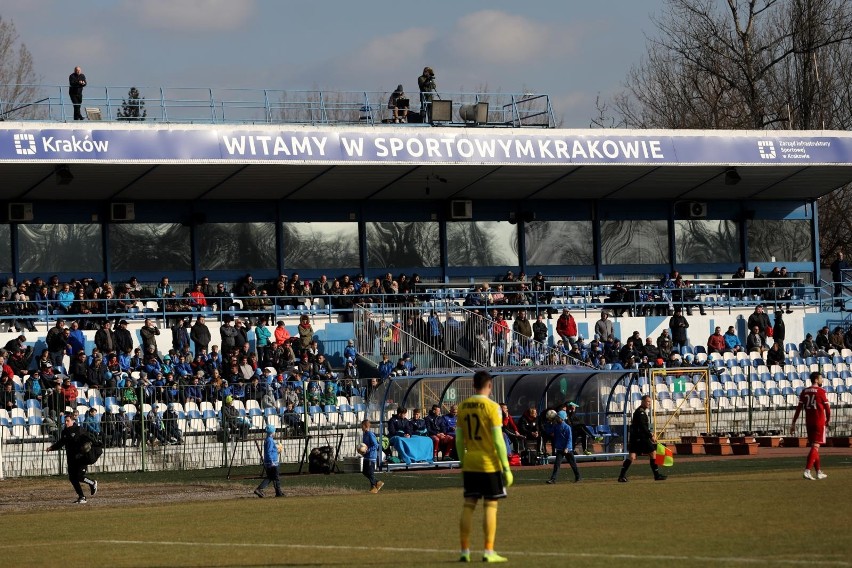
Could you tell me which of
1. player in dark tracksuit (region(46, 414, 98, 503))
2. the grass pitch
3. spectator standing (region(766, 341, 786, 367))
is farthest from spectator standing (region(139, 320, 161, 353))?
spectator standing (region(766, 341, 786, 367))

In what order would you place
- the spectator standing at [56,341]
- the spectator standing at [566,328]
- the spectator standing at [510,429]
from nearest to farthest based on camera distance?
the spectator standing at [510,429]
the spectator standing at [56,341]
the spectator standing at [566,328]

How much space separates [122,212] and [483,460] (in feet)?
94.5

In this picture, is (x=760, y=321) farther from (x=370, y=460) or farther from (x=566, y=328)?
(x=370, y=460)

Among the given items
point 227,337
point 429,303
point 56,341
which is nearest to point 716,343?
point 429,303

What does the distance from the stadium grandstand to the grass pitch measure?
4.41 metres

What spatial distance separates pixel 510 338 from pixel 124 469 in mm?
10508

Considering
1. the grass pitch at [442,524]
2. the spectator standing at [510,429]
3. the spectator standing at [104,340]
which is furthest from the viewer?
the spectator standing at [104,340]

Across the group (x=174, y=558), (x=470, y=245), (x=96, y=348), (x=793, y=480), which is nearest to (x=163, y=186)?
(x=96, y=348)

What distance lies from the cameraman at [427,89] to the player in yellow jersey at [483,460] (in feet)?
90.2

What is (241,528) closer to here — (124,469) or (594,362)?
(124,469)

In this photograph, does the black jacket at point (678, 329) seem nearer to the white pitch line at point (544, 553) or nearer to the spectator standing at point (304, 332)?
the spectator standing at point (304, 332)

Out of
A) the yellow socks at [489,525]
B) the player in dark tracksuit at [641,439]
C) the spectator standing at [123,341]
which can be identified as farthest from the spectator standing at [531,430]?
the yellow socks at [489,525]

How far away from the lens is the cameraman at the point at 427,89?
1555 inches

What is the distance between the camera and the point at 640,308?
4016cm
